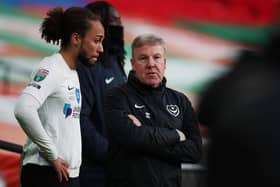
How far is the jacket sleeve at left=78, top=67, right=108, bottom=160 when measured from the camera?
432cm

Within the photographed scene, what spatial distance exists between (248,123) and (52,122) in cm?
212

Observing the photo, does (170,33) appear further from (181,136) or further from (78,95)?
(181,136)

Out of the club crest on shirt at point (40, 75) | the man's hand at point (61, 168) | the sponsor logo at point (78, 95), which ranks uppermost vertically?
the club crest on shirt at point (40, 75)

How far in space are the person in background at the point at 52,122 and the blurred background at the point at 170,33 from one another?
211 centimetres

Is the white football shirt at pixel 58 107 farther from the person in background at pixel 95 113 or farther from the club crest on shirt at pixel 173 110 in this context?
the club crest on shirt at pixel 173 110

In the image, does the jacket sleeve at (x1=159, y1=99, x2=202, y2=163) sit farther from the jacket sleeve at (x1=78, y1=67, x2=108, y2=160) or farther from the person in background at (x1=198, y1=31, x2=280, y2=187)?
the person in background at (x1=198, y1=31, x2=280, y2=187)

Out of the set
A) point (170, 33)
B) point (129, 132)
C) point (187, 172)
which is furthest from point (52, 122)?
point (170, 33)

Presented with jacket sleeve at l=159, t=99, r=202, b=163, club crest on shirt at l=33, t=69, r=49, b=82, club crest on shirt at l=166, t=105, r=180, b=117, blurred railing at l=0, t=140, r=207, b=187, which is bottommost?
blurred railing at l=0, t=140, r=207, b=187

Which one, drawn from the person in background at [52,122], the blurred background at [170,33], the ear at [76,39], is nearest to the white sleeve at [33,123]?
the person in background at [52,122]

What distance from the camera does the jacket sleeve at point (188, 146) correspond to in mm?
3771

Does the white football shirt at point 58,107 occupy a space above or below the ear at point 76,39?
below

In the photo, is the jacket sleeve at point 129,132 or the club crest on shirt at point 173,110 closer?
the jacket sleeve at point 129,132

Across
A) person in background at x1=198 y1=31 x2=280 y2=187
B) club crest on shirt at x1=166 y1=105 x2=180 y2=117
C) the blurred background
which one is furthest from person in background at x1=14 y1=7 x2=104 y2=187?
the blurred background

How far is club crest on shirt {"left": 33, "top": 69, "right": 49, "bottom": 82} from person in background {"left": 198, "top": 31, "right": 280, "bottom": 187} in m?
2.03
